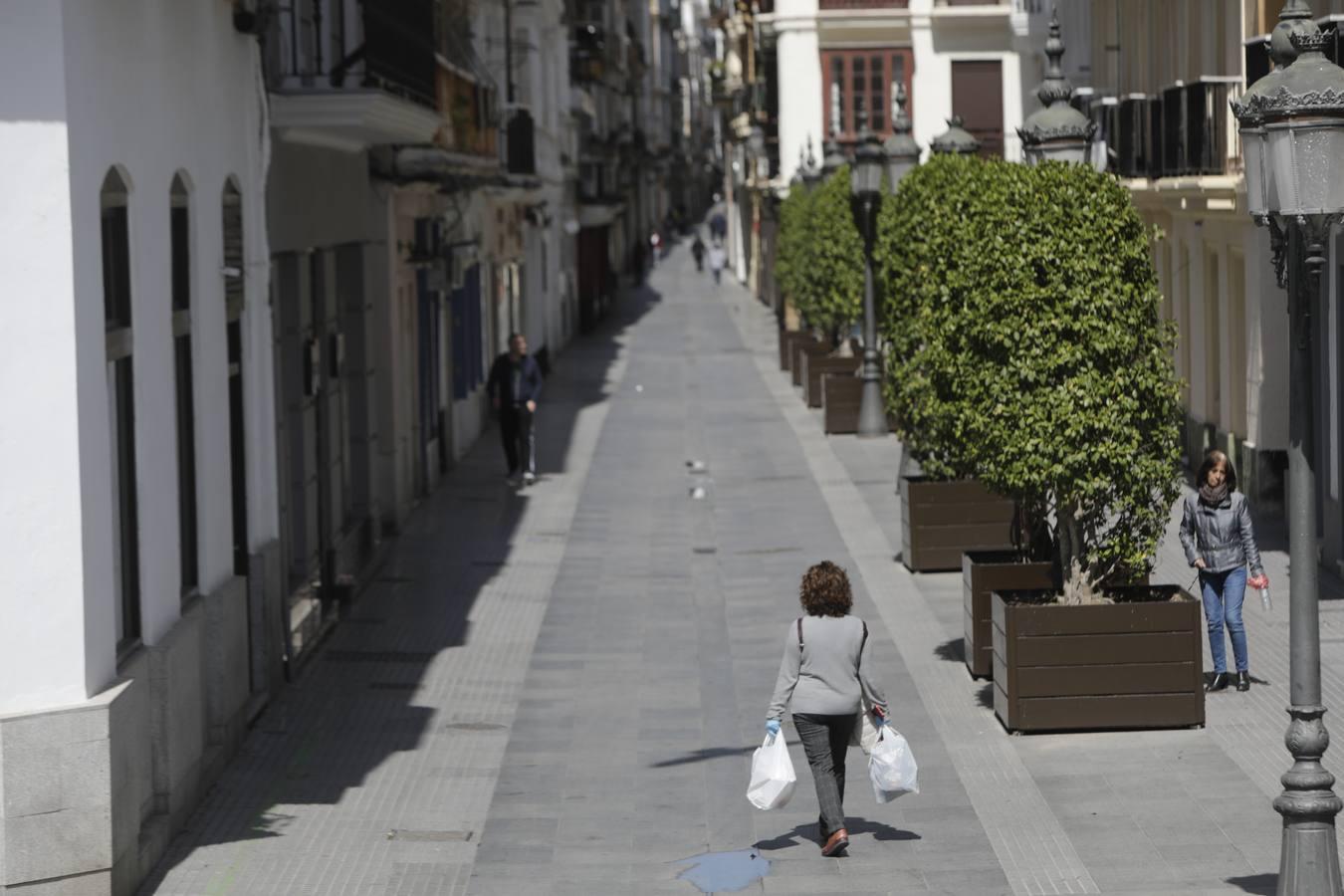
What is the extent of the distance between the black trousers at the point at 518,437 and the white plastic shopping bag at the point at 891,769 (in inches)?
671

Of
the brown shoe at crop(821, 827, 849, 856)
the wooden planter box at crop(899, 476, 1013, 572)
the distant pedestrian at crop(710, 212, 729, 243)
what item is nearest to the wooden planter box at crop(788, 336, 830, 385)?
the wooden planter box at crop(899, 476, 1013, 572)

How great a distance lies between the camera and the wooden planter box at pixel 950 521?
19984 mm

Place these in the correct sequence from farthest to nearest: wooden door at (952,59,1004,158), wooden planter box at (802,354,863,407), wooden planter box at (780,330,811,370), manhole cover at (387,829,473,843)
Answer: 1. wooden door at (952,59,1004,158)
2. wooden planter box at (780,330,811,370)
3. wooden planter box at (802,354,863,407)
4. manhole cover at (387,829,473,843)

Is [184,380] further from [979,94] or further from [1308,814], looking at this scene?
[979,94]

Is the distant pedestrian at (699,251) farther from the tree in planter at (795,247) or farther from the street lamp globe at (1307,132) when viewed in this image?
the street lamp globe at (1307,132)

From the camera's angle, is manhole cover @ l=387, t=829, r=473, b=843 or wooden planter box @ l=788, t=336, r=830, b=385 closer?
manhole cover @ l=387, t=829, r=473, b=843

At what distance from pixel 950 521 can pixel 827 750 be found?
29.6 ft

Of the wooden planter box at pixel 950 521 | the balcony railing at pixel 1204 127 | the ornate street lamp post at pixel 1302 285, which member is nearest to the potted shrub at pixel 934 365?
the wooden planter box at pixel 950 521

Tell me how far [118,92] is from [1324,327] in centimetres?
1204

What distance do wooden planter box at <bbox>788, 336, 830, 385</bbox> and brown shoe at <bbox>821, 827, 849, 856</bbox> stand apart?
26.6 meters

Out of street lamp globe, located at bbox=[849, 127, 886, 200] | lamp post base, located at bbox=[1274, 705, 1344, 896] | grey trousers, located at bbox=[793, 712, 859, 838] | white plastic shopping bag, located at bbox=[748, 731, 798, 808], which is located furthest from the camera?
street lamp globe, located at bbox=[849, 127, 886, 200]

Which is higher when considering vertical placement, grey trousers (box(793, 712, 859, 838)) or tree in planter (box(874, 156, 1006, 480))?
tree in planter (box(874, 156, 1006, 480))

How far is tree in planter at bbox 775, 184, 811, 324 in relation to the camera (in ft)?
127

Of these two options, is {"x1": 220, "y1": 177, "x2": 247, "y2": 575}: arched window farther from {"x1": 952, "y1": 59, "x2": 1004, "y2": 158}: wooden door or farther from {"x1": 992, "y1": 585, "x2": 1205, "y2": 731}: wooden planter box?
{"x1": 952, "y1": 59, "x2": 1004, "y2": 158}: wooden door
